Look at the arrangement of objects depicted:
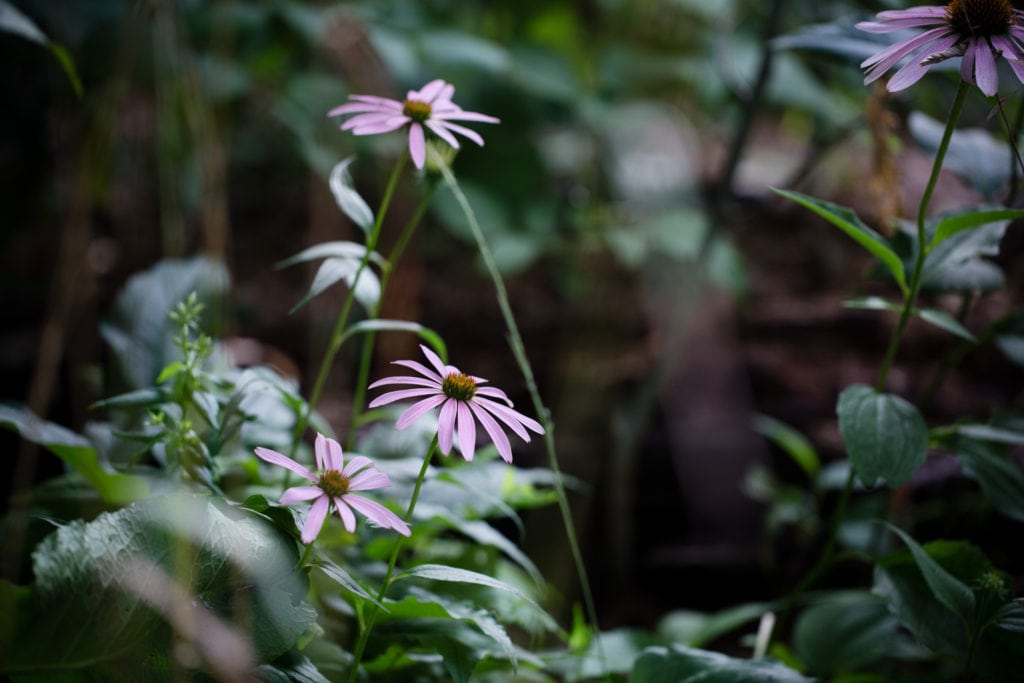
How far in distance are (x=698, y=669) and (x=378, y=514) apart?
315mm

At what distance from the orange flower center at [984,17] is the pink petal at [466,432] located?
1.29 feet

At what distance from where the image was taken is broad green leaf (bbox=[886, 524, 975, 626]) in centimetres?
54

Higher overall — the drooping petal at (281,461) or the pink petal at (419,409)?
the pink petal at (419,409)

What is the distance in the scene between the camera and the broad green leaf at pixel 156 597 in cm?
43

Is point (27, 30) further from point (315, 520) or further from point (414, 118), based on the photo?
point (315, 520)

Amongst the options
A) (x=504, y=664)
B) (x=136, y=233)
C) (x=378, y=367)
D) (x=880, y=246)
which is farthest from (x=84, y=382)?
(x=880, y=246)

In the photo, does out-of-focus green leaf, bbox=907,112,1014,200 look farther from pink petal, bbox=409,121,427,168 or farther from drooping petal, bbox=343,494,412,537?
drooping petal, bbox=343,494,412,537

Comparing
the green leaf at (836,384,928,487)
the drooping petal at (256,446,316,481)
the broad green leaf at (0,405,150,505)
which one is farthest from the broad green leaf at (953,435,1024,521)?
the broad green leaf at (0,405,150,505)

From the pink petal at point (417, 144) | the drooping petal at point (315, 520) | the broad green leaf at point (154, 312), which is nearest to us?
the drooping petal at point (315, 520)

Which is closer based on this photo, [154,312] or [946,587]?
[946,587]

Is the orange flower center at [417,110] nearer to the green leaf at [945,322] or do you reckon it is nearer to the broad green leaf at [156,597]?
the broad green leaf at [156,597]

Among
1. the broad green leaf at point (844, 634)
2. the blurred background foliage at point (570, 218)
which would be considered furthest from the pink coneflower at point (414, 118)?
the broad green leaf at point (844, 634)

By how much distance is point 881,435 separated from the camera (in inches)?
23.0

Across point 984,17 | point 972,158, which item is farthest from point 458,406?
point 972,158
